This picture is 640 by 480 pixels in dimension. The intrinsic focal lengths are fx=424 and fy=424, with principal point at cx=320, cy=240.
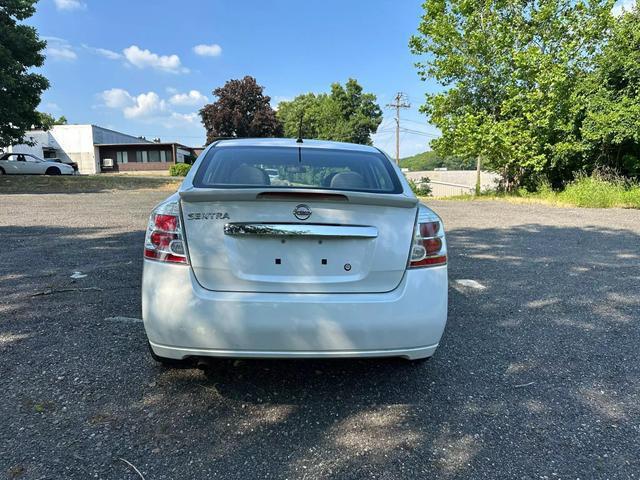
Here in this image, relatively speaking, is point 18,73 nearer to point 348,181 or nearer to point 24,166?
point 24,166

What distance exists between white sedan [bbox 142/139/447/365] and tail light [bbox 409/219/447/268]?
1cm

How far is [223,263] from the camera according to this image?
2258mm

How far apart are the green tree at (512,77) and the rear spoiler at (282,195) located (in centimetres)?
1752

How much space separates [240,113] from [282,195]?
44132mm

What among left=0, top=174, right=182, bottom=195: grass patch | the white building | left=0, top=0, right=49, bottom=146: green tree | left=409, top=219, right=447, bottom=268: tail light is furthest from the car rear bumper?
the white building

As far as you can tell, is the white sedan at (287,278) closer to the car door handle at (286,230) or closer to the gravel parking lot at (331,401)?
the car door handle at (286,230)

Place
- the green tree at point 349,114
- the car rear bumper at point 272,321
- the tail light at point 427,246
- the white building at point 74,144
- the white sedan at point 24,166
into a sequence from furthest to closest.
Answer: the green tree at point 349,114 → the white building at point 74,144 → the white sedan at point 24,166 → the tail light at point 427,246 → the car rear bumper at point 272,321

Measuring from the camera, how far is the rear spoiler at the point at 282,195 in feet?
7.42

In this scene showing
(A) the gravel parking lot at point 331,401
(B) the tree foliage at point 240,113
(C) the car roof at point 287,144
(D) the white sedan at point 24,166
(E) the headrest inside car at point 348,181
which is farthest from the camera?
(B) the tree foliage at point 240,113

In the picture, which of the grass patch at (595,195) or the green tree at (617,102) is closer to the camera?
the grass patch at (595,195)

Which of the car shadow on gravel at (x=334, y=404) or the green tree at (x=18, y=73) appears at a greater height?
the green tree at (x=18, y=73)

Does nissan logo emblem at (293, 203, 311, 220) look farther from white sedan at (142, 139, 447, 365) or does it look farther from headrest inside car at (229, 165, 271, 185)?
headrest inside car at (229, 165, 271, 185)

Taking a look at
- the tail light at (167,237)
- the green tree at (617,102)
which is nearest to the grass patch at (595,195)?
the green tree at (617,102)

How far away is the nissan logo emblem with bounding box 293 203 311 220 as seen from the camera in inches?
90.0
